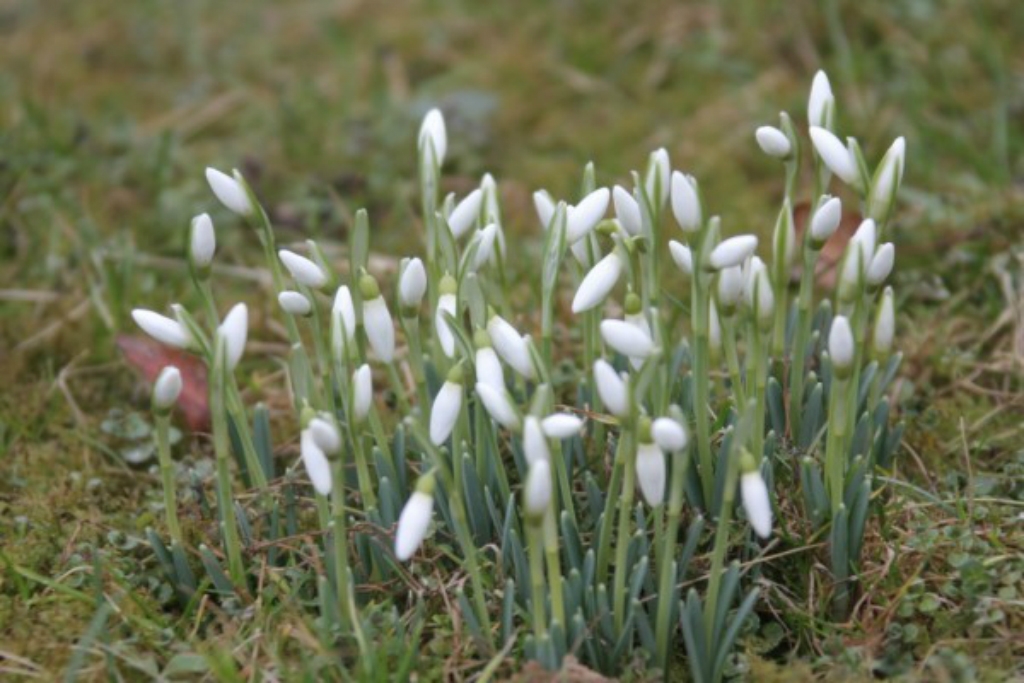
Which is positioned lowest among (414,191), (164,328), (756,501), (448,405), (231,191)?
(414,191)

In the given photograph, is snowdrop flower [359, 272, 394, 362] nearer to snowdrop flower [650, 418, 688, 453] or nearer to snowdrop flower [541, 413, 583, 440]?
snowdrop flower [541, 413, 583, 440]

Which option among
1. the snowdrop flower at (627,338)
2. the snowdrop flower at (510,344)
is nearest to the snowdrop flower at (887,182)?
the snowdrop flower at (627,338)

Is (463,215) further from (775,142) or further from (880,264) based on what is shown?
(880,264)

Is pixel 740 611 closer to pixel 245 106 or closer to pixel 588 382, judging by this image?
pixel 588 382

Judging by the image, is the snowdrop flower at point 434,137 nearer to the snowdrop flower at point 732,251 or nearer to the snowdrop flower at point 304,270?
the snowdrop flower at point 304,270

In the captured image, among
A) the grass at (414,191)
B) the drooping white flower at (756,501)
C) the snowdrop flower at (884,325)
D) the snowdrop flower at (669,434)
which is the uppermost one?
the snowdrop flower at (669,434)

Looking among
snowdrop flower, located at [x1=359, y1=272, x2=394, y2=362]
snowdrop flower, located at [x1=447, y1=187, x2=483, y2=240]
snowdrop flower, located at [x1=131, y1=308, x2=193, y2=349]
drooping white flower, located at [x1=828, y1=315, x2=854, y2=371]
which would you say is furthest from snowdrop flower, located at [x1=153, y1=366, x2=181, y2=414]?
drooping white flower, located at [x1=828, y1=315, x2=854, y2=371]

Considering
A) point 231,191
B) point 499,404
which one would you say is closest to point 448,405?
point 499,404
